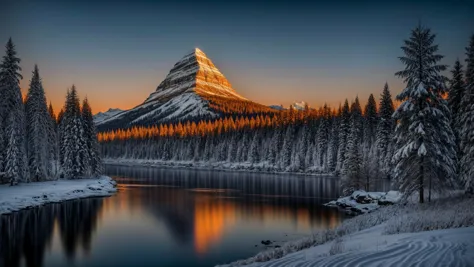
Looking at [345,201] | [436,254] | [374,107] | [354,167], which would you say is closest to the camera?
[436,254]

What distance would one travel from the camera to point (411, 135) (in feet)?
90.0

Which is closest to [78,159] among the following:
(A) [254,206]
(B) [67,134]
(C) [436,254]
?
(B) [67,134]

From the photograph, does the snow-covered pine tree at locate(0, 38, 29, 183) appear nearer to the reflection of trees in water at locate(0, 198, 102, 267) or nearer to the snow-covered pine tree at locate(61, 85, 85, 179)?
the reflection of trees in water at locate(0, 198, 102, 267)

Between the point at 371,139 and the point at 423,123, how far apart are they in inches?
2596

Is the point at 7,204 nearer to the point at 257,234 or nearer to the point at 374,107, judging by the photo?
the point at 257,234

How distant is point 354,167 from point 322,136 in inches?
2177

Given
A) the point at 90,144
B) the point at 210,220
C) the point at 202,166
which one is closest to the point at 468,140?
the point at 210,220

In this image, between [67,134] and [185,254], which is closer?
[185,254]

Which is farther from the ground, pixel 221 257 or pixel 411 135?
pixel 411 135

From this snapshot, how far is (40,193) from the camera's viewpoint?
4259cm

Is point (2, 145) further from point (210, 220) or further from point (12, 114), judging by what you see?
point (210, 220)

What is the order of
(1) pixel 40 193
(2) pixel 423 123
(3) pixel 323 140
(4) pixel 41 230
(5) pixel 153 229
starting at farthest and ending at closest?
1. (3) pixel 323 140
2. (1) pixel 40 193
3. (5) pixel 153 229
4. (4) pixel 41 230
5. (2) pixel 423 123

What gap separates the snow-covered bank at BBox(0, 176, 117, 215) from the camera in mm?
36875

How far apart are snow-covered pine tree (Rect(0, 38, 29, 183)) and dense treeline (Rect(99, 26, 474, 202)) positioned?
40.7m
